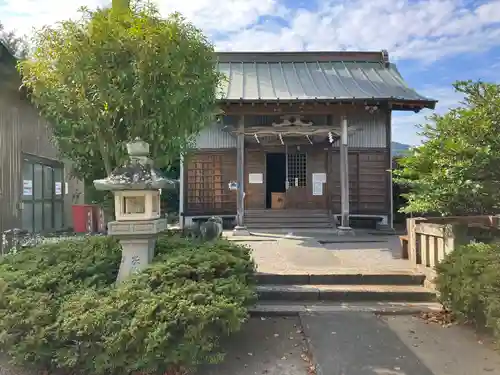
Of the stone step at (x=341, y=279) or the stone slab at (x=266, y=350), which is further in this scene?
the stone step at (x=341, y=279)

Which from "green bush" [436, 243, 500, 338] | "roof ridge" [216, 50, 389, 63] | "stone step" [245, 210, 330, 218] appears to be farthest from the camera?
"roof ridge" [216, 50, 389, 63]

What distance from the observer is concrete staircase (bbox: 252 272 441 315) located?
16.1 ft

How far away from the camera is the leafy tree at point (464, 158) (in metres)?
4.51

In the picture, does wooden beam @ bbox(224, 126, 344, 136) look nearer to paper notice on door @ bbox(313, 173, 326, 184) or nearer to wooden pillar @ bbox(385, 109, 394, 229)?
paper notice on door @ bbox(313, 173, 326, 184)

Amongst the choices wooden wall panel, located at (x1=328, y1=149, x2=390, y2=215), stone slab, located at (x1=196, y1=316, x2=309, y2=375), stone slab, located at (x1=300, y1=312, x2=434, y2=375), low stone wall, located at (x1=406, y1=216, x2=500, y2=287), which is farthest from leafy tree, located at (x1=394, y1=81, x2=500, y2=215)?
wooden wall panel, located at (x1=328, y1=149, x2=390, y2=215)

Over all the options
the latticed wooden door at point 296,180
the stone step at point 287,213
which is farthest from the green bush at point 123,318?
the latticed wooden door at point 296,180

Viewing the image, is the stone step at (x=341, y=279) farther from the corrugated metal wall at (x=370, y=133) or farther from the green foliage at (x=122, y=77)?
the corrugated metal wall at (x=370, y=133)

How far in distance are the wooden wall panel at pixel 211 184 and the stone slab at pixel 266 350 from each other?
27.2 feet

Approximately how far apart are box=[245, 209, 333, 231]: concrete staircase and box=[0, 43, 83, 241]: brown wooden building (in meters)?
5.42

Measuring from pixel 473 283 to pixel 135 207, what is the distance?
3792 mm

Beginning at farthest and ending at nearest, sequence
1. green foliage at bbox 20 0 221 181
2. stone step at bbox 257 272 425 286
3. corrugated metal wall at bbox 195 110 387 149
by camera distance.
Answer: corrugated metal wall at bbox 195 110 387 149
stone step at bbox 257 272 425 286
green foliage at bbox 20 0 221 181

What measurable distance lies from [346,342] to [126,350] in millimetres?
2184

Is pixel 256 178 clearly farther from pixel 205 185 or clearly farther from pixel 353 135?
pixel 353 135

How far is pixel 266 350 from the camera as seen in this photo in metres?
3.85
